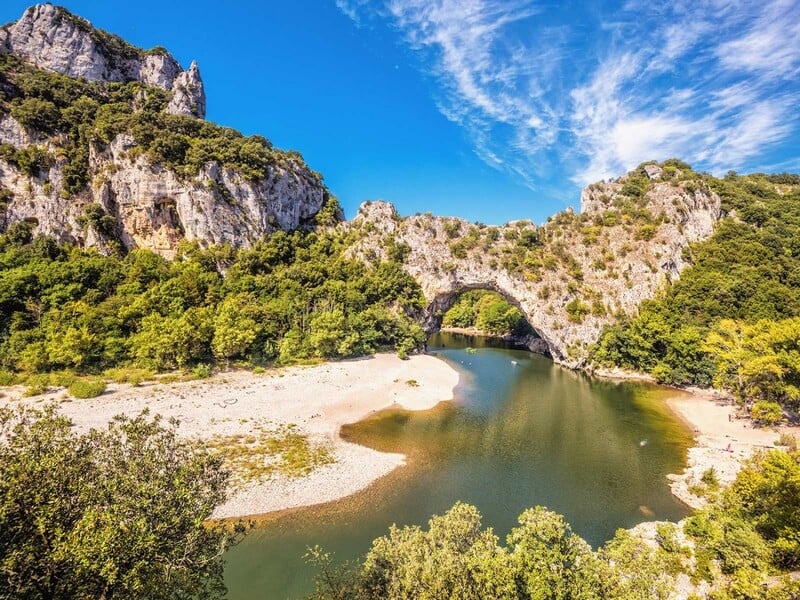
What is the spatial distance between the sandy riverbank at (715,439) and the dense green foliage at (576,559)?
6780mm

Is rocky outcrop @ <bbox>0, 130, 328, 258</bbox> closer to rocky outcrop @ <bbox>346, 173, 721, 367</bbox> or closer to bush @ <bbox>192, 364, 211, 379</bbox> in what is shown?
rocky outcrop @ <bbox>346, 173, 721, 367</bbox>

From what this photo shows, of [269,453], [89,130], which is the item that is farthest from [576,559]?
[89,130]

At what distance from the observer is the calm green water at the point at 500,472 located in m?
18.0

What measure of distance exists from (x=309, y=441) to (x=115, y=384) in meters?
23.6

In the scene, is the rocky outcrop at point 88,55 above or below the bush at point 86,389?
above

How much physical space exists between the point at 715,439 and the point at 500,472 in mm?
21358

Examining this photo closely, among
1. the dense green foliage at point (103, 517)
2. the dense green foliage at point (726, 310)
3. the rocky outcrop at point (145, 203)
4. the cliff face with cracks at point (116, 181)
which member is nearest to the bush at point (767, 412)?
the dense green foliage at point (726, 310)

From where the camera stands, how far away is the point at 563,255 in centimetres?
6825

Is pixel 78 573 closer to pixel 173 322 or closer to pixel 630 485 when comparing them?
pixel 630 485

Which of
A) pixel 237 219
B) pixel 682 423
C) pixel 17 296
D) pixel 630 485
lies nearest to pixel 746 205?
pixel 682 423

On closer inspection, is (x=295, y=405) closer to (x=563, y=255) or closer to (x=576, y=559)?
(x=576, y=559)

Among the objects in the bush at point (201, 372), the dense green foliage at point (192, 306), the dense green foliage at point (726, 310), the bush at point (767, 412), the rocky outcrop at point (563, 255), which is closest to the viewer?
the bush at point (767, 412)

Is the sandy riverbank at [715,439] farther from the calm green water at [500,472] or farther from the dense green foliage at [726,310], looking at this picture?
the dense green foliage at [726,310]

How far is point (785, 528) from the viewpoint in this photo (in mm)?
14758
